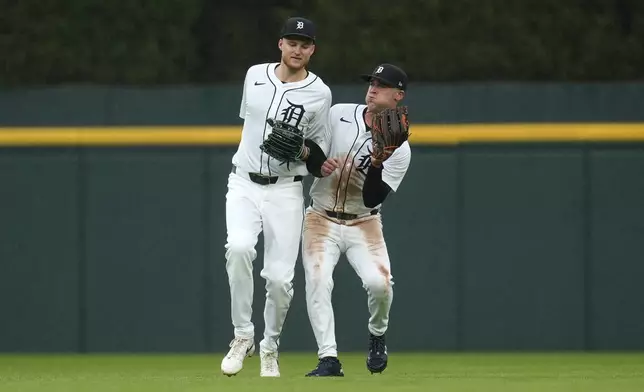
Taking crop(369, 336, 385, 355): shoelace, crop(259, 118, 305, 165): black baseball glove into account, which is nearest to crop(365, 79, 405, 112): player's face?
crop(259, 118, 305, 165): black baseball glove

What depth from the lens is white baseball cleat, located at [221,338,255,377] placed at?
749 cm

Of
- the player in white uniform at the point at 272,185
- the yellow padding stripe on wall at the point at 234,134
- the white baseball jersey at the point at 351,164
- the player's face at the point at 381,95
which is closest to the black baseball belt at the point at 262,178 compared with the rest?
the player in white uniform at the point at 272,185

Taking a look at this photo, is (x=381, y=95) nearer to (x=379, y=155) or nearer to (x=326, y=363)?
(x=379, y=155)

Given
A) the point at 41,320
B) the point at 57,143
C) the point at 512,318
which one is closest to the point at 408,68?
the point at 512,318

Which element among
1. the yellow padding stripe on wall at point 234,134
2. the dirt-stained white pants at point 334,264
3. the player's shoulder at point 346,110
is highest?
the player's shoulder at point 346,110

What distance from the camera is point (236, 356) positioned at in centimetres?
753

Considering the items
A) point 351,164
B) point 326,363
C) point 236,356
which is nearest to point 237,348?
point 236,356

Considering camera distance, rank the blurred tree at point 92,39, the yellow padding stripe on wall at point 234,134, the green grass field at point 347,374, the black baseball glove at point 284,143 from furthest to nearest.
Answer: the blurred tree at point 92,39, the yellow padding stripe on wall at point 234,134, the black baseball glove at point 284,143, the green grass field at point 347,374

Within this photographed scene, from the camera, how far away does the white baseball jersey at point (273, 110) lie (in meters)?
7.67

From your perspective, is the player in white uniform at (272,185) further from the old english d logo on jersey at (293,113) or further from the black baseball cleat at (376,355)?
the black baseball cleat at (376,355)

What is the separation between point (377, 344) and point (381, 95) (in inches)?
55.2

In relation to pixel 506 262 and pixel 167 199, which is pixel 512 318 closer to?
pixel 506 262

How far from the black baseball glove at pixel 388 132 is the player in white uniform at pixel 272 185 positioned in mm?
352

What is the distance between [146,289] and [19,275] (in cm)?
98
